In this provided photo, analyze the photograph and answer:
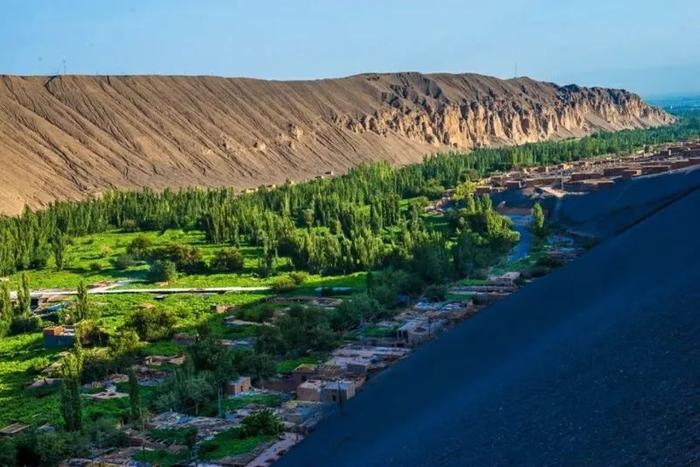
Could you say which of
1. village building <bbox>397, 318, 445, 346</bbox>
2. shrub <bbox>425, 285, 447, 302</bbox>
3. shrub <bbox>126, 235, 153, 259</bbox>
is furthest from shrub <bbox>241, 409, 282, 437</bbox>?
shrub <bbox>126, 235, 153, 259</bbox>

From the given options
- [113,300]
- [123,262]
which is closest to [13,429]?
[113,300]

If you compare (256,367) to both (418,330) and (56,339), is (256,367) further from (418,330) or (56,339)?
(56,339)

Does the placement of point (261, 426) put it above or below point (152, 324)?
below

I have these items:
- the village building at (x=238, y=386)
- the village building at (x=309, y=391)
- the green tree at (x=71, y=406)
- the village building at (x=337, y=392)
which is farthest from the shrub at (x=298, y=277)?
the green tree at (x=71, y=406)

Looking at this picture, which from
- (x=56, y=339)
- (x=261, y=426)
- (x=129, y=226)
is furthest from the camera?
(x=129, y=226)

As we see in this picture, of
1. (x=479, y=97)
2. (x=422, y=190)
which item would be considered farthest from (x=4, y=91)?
(x=479, y=97)

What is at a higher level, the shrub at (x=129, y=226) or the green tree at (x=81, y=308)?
the shrub at (x=129, y=226)

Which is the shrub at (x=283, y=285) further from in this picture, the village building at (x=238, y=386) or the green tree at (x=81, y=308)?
the village building at (x=238, y=386)
